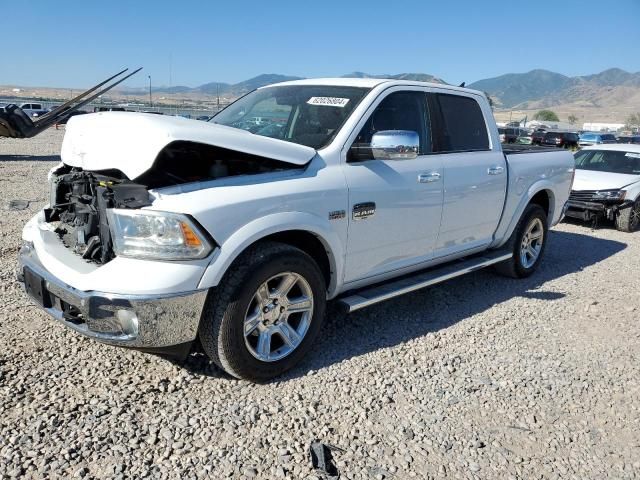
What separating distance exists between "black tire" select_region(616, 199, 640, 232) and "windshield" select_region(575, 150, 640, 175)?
946mm

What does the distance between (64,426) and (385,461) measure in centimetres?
169

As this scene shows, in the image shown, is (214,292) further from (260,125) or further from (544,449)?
(544,449)

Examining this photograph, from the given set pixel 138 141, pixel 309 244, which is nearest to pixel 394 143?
pixel 309 244

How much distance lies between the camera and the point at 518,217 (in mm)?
5402

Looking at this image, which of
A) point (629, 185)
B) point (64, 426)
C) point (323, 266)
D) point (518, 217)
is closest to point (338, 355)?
point (323, 266)

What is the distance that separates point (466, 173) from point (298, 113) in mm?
1546

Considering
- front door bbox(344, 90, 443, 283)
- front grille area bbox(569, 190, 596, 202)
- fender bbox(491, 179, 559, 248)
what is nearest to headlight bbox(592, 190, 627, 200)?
front grille area bbox(569, 190, 596, 202)

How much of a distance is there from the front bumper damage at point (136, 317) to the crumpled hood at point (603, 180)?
8.58 metres

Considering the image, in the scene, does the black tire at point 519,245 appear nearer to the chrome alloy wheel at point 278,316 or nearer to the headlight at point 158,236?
the chrome alloy wheel at point 278,316

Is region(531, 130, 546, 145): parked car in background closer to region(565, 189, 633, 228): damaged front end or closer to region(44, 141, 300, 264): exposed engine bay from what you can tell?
region(565, 189, 633, 228): damaged front end

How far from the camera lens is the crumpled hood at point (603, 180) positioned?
9.30 meters

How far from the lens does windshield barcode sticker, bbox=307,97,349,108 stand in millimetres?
3905

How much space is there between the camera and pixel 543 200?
605 centimetres

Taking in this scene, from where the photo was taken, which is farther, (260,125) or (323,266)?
(260,125)
